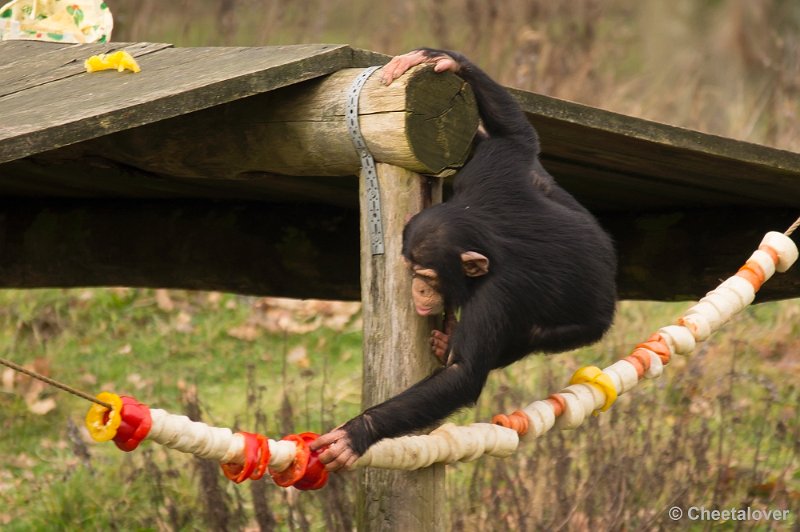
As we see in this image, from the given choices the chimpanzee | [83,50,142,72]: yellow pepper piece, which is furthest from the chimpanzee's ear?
[83,50,142,72]: yellow pepper piece

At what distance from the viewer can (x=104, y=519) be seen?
577cm

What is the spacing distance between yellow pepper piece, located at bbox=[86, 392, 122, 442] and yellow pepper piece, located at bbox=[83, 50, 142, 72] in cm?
114

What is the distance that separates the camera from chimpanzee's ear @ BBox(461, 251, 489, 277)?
3.04 metres

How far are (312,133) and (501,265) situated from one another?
65 centimetres

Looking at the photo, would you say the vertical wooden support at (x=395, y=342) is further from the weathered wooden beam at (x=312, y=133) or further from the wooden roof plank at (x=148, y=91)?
the wooden roof plank at (x=148, y=91)

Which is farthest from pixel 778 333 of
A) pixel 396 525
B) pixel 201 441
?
pixel 201 441

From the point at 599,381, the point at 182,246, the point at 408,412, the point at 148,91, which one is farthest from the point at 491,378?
the point at 148,91

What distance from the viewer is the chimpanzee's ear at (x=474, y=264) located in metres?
3.04

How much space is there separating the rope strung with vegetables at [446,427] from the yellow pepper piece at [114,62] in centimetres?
113

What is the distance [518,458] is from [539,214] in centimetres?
241

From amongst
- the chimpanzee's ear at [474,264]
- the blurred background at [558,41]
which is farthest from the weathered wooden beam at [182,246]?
the blurred background at [558,41]

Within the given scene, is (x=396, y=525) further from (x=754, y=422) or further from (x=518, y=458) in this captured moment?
(x=754, y=422)

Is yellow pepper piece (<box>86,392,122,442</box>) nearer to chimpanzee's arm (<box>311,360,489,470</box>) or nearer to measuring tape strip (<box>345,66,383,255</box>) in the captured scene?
chimpanzee's arm (<box>311,360,489,470</box>)

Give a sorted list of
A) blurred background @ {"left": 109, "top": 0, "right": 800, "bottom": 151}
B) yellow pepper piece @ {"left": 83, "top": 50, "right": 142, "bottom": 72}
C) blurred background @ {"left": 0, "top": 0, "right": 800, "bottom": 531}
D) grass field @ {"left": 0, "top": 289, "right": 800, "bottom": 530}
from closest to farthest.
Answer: yellow pepper piece @ {"left": 83, "top": 50, "right": 142, "bottom": 72} → grass field @ {"left": 0, "top": 289, "right": 800, "bottom": 530} → blurred background @ {"left": 0, "top": 0, "right": 800, "bottom": 531} → blurred background @ {"left": 109, "top": 0, "right": 800, "bottom": 151}
